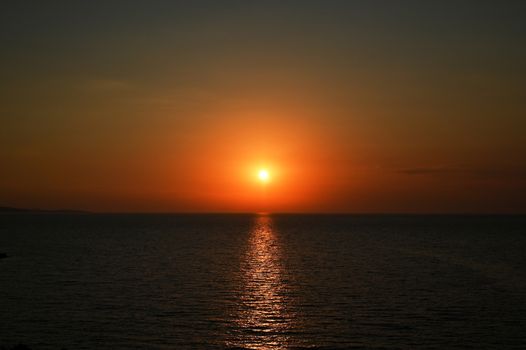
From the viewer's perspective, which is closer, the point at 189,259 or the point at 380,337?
the point at 380,337

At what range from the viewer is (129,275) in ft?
252

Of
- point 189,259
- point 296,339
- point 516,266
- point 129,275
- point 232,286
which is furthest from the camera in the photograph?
point 189,259

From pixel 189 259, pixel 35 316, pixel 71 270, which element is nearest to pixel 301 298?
pixel 35 316

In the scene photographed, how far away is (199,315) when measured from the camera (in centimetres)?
4784

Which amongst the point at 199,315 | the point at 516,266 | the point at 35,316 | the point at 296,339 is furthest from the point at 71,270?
the point at 516,266

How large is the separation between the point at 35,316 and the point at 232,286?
81.9ft

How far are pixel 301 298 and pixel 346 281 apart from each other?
14.8 meters

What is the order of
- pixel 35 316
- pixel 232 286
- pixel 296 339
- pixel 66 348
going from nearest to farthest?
pixel 66 348, pixel 296 339, pixel 35 316, pixel 232 286

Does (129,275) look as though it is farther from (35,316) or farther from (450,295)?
(450,295)

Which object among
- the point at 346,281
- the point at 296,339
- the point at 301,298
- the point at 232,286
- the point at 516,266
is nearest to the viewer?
the point at 296,339

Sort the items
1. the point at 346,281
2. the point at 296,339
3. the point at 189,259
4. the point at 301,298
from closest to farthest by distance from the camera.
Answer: the point at 296,339, the point at 301,298, the point at 346,281, the point at 189,259

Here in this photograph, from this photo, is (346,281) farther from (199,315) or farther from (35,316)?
(35,316)

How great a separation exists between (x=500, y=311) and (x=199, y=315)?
28.1 m

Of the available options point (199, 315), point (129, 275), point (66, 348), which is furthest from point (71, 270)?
point (66, 348)
